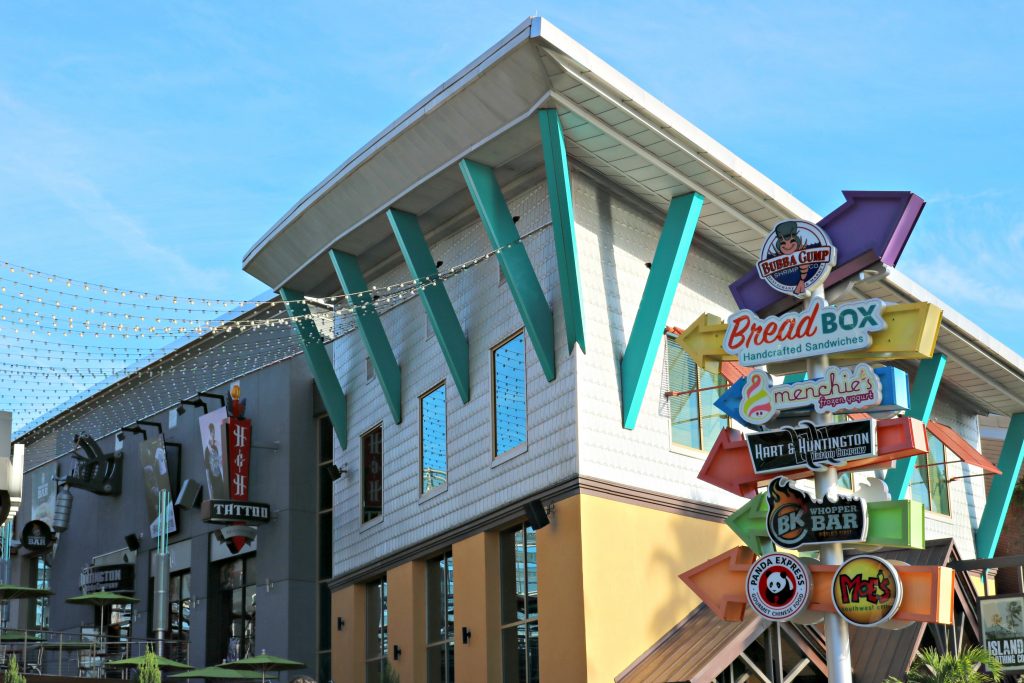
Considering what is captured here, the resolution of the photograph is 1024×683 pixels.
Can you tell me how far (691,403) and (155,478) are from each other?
18237 millimetres

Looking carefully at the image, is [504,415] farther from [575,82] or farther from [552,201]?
[575,82]

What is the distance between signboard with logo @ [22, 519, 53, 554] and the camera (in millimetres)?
41156

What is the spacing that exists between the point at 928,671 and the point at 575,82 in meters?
10.4

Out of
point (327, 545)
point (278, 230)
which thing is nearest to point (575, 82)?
point (278, 230)

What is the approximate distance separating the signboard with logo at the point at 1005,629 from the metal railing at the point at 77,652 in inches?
690

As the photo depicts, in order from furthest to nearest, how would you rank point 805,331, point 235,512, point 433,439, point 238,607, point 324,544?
1. point 238,607
2. point 324,544
3. point 235,512
4. point 433,439
5. point 805,331

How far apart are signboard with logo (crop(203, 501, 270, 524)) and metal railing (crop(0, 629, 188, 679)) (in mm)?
3058

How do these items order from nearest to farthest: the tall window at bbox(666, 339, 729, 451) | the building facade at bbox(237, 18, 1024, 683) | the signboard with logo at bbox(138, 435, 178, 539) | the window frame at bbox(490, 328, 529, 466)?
the building facade at bbox(237, 18, 1024, 683)
the window frame at bbox(490, 328, 529, 466)
the tall window at bbox(666, 339, 729, 451)
the signboard with logo at bbox(138, 435, 178, 539)

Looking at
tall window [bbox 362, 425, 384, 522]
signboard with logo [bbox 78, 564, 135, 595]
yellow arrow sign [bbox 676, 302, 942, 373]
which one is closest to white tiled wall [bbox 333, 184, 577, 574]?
tall window [bbox 362, 425, 384, 522]

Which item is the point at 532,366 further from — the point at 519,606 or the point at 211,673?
the point at 211,673

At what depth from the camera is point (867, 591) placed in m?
16.2

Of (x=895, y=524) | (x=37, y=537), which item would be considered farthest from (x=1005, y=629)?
(x=37, y=537)

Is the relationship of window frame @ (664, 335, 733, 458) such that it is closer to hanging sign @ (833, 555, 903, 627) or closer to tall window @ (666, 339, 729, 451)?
tall window @ (666, 339, 729, 451)

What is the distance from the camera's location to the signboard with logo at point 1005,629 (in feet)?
69.2
